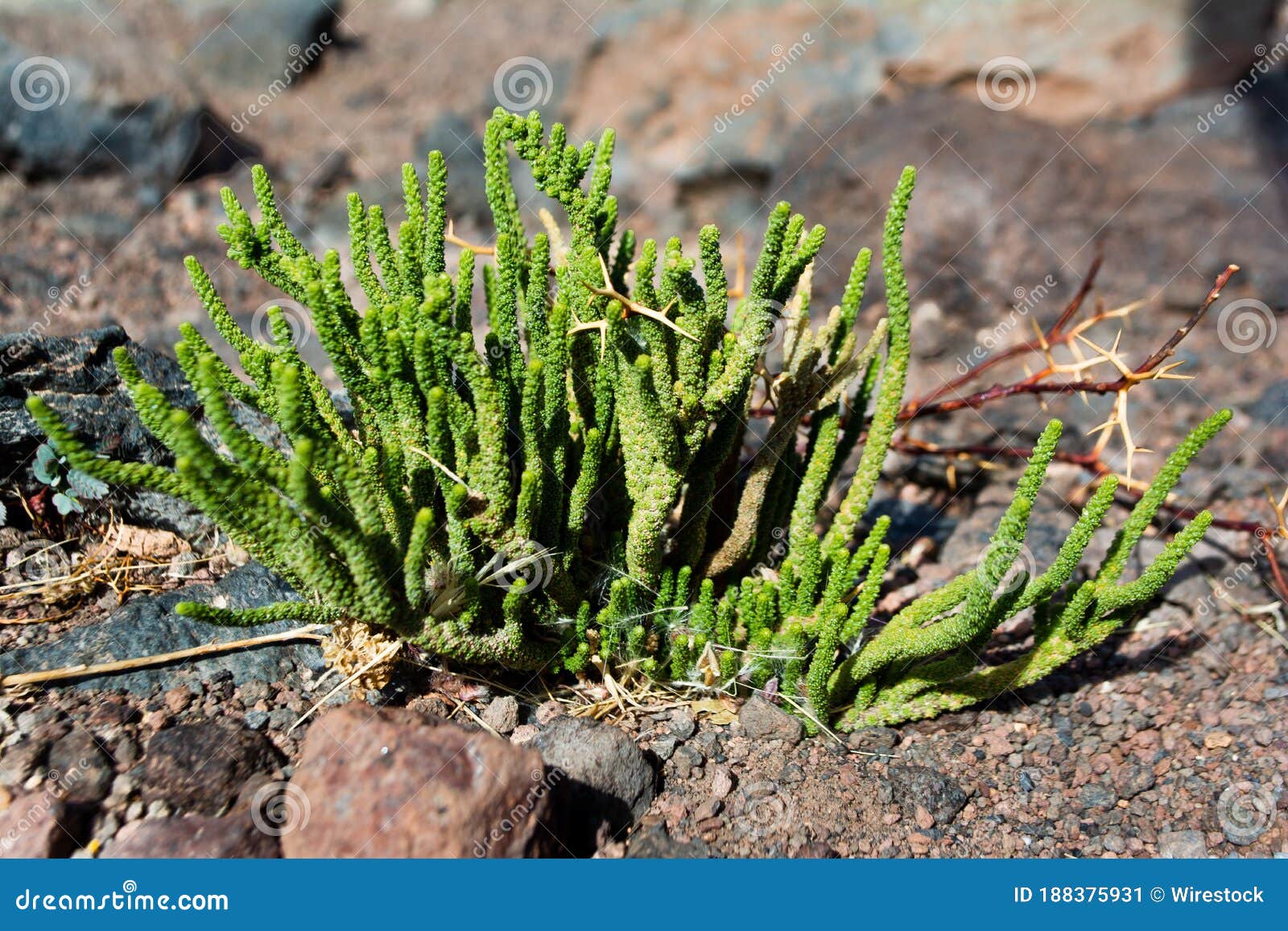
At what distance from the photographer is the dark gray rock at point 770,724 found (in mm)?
2215

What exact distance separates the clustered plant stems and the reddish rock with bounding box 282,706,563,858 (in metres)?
0.25

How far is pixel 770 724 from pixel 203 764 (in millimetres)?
1189

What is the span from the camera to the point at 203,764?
187cm

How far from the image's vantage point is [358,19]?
652cm

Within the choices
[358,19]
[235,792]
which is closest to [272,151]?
[358,19]

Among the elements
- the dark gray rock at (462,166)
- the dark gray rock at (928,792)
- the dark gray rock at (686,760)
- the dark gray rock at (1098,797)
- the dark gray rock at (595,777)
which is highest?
the dark gray rock at (462,166)

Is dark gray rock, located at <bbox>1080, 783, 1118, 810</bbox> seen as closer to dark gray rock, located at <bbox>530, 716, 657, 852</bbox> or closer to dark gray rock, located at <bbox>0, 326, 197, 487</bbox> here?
dark gray rock, located at <bbox>530, 716, 657, 852</bbox>

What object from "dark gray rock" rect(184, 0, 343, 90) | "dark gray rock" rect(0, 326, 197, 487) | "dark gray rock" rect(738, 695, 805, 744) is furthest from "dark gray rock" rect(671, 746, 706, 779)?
"dark gray rock" rect(184, 0, 343, 90)

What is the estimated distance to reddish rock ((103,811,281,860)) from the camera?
1.68 metres

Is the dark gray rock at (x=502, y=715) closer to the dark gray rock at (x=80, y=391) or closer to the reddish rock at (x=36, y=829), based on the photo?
the reddish rock at (x=36, y=829)

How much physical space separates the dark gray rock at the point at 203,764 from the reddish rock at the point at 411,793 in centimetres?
21

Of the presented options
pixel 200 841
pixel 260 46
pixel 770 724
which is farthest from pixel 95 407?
pixel 260 46

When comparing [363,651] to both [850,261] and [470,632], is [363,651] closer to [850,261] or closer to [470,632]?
[470,632]

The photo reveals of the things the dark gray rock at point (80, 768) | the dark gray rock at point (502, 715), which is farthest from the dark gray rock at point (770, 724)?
the dark gray rock at point (80, 768)
